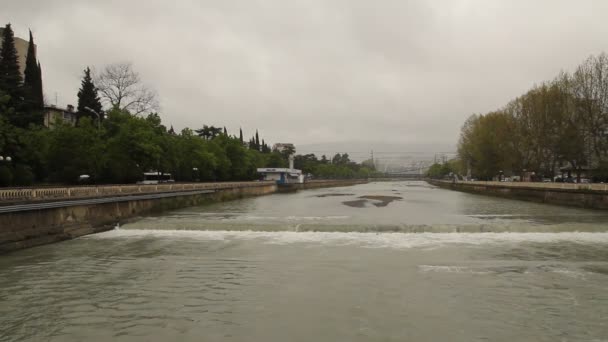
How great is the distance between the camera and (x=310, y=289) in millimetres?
11844

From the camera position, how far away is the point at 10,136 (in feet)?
109

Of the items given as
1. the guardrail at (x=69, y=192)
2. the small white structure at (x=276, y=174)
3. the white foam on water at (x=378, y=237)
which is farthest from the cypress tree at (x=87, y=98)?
the white foam on water at (x=378, y=237)

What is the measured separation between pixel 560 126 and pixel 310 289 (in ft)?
181

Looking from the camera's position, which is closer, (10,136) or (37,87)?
(10,136)

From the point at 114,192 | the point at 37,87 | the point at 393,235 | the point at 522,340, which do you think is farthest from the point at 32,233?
the point at 37,87

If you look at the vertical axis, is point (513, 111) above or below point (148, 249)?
above

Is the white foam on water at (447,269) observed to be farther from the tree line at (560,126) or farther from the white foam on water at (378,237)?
the tree line at (560,126)

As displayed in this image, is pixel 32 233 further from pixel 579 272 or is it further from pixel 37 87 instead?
pixel 37 87

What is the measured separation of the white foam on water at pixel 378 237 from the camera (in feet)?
63.7

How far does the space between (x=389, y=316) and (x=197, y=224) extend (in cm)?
1700

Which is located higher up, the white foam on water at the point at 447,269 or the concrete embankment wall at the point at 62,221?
the concrete embankment wall at the point at 62,221

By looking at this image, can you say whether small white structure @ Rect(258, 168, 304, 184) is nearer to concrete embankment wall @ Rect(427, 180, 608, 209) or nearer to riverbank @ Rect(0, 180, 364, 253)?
concrete embankment wall @ Rect(427, 180, 608, 209)

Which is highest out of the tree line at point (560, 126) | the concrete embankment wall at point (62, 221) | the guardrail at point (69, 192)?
the tree line at point (560, 126)

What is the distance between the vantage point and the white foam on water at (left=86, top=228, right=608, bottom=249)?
19.4 metres
